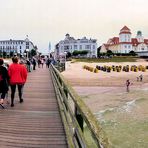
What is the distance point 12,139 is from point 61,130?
1.20m

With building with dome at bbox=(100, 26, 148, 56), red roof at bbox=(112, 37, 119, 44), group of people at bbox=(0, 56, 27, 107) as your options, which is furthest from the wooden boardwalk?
red roof at bbox=(112, 37, 119, 44)

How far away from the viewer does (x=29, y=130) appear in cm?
845

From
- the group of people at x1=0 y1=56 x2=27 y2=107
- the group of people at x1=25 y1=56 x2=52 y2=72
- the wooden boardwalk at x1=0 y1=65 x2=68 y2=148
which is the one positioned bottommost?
the wooden boardwalk at x1=0 y1=65 x2=68 y2=148

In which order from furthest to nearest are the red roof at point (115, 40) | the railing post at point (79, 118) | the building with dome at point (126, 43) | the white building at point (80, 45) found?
the red roof at point (115, 40), the building with dome at point (126, 43), the white building at point (80, 45), the railing post at point (79, 118)

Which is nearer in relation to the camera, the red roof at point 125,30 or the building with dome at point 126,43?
the building with dome at point 126,43

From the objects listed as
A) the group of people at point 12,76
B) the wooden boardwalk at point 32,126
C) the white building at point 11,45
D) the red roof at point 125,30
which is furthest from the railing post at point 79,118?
the red roof at point 125,30

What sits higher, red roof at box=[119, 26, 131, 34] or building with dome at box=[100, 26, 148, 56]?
red roof at box=[119, 26, 131, 34]

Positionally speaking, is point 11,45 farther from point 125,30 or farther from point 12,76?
point 12,76

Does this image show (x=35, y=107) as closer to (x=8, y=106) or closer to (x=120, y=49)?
(x=8, y=106)

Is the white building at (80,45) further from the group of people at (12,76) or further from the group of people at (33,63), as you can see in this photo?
the group of people at (12,76)

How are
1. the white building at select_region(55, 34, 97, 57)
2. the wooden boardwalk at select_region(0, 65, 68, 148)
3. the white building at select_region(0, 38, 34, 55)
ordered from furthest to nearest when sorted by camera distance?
1. the white building at select_region(0, 38, 34, 55)
2. the white building at select_region(55, 34, 97, 57)
3. the wooden boardwalk at select_region(0, 65, 68, 148)

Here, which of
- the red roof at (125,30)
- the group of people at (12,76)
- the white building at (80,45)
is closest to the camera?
the group of people at (12,76)

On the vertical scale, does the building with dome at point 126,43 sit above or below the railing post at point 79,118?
above

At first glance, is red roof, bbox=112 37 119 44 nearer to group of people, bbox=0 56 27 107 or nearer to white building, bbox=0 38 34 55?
white building, bbox=0 38 34 55
